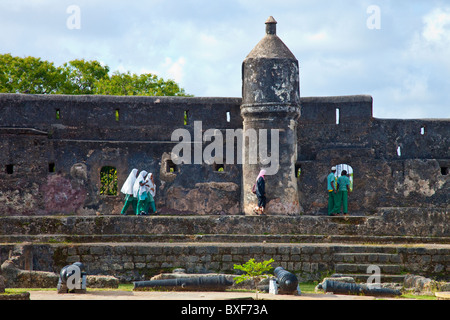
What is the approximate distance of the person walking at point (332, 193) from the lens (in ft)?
70.6

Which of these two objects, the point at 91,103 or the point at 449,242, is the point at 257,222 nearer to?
the point at 449,242

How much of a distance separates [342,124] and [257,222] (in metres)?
4.88

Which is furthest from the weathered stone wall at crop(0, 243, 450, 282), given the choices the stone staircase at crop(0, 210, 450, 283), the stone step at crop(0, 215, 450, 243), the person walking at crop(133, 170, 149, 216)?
the person walking at crop(133, 170, 149, 216)

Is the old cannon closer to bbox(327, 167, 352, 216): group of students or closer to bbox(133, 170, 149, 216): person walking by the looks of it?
bbox(133, 170, 149, 216): person walking

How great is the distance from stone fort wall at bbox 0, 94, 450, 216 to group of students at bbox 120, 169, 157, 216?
699mm

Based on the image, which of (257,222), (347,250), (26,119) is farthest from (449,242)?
(26,119)

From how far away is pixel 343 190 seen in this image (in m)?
21.5

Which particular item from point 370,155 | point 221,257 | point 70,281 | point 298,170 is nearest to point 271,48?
point 298,170

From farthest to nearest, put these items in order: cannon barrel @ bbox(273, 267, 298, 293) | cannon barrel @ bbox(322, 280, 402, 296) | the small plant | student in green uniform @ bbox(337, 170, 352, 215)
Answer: student in green uniform @ bbox(337, 170, 352, 215) → the small plant → cannon barrel @ bbox(322, 280, 402, 296) → cannon barrel @ bbox(273, 267, 298, 293)

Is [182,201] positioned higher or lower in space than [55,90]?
lower

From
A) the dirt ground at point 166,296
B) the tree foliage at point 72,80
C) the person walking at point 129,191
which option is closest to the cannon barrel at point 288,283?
the dirt ground at point 166,296

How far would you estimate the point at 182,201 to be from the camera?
22.6 metres

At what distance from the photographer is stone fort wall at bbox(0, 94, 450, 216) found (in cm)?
2227
